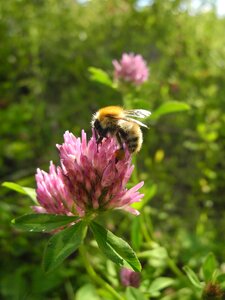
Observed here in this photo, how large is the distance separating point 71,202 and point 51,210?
3.4 inches

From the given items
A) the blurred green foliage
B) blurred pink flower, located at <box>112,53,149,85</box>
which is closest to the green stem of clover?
the blurred green foliage

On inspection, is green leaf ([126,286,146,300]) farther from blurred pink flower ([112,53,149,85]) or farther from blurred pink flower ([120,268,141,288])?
blurred pink flower ([112,53,149,85])

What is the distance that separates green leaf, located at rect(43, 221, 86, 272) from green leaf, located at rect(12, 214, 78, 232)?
0.13ft

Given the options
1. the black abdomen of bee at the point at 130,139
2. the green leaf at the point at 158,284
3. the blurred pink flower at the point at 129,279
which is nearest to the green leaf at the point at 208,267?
the green leaf at the point at 158,284

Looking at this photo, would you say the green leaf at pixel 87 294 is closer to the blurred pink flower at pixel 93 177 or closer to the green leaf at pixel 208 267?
the green leaf at pixel 208 267

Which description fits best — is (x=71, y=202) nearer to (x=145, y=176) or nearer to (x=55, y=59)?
(x=145, y=176)

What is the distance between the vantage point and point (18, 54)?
4438 millimetres

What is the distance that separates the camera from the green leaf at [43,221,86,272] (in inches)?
49.3

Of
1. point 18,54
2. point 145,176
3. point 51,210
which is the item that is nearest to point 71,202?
point 51,210

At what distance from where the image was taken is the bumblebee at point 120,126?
149 centimetres

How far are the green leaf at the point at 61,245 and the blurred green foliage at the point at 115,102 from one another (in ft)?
3.49

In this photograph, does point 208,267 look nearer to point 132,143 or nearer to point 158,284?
point 158,284

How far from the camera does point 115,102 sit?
13.0ft

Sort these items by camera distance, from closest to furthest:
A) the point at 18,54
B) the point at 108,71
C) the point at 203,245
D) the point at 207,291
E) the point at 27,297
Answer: the point at 207,291
the point at 27,297
the point at 203,245
the point at 108,71
the point at 18,54
